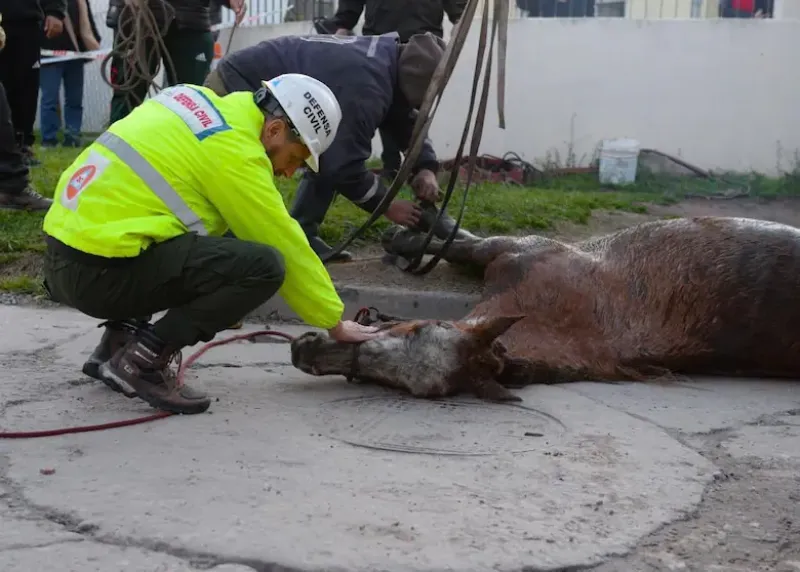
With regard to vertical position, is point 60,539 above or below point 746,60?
below

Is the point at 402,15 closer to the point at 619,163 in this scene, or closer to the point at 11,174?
the point at 11,174

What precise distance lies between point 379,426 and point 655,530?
3.51ft

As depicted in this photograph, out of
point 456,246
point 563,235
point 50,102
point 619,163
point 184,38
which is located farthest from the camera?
point 50,102

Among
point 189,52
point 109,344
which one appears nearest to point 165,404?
point 109,344

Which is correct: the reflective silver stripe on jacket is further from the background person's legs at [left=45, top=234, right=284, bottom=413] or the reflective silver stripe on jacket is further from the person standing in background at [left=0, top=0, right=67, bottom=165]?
the person standing in background at [left=0, top=0, right=67, bottom=165]

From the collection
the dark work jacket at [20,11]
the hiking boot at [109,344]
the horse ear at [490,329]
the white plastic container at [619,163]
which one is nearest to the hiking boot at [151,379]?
the hiking boot at [109,344]

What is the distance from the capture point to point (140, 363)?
11.8ft

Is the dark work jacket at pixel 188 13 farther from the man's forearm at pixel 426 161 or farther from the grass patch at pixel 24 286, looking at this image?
the man's forearm at pixel 426 161

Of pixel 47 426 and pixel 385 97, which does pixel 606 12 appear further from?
pixel 47 426

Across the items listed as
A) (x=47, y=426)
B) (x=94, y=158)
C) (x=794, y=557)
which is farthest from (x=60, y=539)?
(x=794, y=557)

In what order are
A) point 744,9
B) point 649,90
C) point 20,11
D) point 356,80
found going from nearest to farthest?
point 356,80 < point 20,11 < point 649,90 < point 744,9

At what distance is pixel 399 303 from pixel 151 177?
2.03 meters

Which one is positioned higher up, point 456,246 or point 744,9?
point 744,9

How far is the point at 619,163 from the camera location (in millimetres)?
10242
